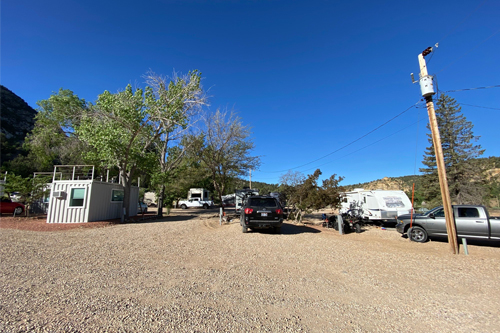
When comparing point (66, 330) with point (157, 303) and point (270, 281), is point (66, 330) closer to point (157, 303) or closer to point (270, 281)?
point (157, 303)

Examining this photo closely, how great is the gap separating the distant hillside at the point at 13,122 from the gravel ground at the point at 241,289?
154ft

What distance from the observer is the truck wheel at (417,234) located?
937cm

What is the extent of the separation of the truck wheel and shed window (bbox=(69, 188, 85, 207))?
15.7m

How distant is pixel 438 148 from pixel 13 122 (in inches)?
2777

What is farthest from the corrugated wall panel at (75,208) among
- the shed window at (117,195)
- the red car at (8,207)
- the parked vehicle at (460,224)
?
the parked vehicle at (460,224)

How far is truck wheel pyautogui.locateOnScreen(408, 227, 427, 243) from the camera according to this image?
9.37 metres

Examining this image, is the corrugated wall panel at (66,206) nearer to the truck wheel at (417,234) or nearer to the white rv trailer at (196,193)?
the truck wheel at (417,234)

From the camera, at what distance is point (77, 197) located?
13.0 metres

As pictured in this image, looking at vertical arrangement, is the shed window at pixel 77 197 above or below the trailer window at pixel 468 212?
above

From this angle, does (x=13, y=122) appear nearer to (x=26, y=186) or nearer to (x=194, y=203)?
(x=194, y=203)

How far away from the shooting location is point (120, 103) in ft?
44.7

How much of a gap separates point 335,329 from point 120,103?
14.6 m

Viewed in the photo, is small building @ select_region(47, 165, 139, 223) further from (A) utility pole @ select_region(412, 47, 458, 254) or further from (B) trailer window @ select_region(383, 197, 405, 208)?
(B) trailer window @ select_region(383, 197, 405, 208)

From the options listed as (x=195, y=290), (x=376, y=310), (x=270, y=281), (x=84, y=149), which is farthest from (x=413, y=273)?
(x=84, y=149)
